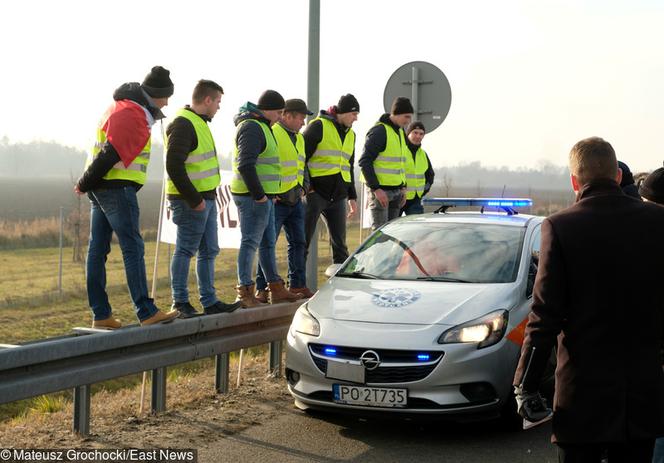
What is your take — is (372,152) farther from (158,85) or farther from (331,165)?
(158,85)

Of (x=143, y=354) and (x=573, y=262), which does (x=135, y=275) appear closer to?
(x=143, y=354)

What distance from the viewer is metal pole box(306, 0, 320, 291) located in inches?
420

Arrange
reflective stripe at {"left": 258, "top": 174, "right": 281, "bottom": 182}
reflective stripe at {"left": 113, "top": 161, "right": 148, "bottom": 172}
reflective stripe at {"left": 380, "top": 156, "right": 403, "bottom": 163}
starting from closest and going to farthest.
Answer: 1. reflective stripe at {"left": 113, "top": 161, "right": 148, "bottom": 172}
2. reflective stripe at {"left": 258, "top": 174, "right": 281, "bottom": 182}
3. reflective stripe at {"left": 380, "top": 156, "right": 403, "bottom": 163}

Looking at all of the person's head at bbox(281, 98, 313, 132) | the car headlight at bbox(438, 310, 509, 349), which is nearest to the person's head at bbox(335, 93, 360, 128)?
the person's head at bbox(281, 98, 313, 132)

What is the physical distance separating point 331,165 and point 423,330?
4.22 m

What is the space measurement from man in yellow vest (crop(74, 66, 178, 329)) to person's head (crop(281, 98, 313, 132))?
2409 millimetres

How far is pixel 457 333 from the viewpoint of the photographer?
6.96 m

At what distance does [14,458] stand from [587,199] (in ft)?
13.2

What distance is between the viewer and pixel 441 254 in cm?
830

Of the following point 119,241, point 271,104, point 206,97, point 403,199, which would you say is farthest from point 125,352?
point 403,199

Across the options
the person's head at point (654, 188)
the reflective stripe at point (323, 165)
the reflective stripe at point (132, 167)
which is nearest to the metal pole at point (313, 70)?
the reflective stripe at point (323, 165)

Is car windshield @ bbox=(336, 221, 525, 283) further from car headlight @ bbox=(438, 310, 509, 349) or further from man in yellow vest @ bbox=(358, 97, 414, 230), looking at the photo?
man in yellow vest @ bbox=(358, 97, 414, 230)

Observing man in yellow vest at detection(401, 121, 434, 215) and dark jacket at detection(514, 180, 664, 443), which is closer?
dark jacket at detection(514, 180, 664, 443)

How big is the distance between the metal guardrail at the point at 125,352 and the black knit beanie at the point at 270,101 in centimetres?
185
